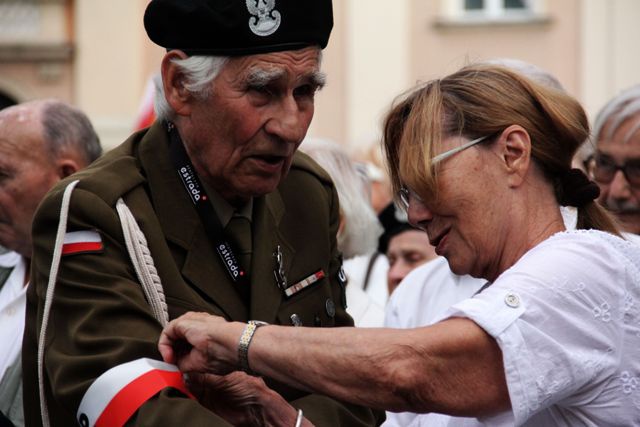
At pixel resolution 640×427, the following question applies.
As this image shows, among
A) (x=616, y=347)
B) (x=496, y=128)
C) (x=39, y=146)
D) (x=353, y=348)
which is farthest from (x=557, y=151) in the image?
(x=39, y=146)

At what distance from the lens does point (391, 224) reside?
681 centimetres

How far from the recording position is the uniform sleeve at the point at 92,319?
313 centimetres

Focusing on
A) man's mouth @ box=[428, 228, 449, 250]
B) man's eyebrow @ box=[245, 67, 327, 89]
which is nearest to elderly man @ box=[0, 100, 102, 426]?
man's eyebrow @ box=[245, 67, 327, 89]

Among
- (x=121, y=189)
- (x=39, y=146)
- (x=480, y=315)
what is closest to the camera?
(x=480, y=315)

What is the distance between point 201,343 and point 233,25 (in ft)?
2.78

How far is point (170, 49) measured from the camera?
11.5 feet

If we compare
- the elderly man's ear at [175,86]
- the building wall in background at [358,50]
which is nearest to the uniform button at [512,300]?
the elderly man's ear at [175,86]

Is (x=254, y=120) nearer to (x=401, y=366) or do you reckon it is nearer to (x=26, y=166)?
(x=401, y=366)

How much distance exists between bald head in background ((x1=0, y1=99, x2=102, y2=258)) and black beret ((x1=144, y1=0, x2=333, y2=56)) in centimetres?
148

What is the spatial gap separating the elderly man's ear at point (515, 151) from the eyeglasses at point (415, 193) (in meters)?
0.05

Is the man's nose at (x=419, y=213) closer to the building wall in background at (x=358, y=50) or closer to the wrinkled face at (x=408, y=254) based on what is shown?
the wrinkled face at (x=408, y=254)

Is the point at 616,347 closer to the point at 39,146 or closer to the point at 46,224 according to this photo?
the point at 46,224

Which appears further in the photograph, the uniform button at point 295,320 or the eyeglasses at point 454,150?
the uniform button at point 295,320

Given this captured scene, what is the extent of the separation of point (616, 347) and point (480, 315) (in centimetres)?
36
